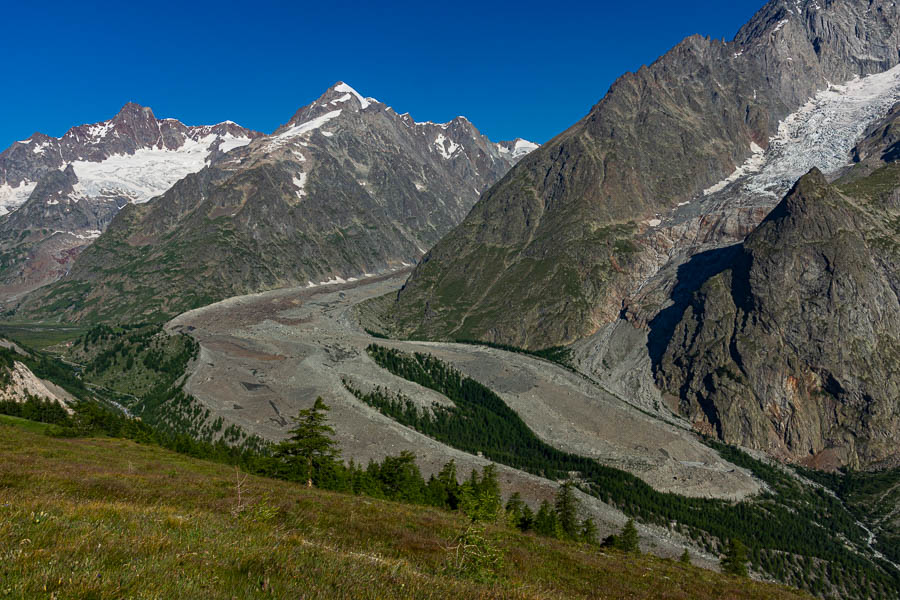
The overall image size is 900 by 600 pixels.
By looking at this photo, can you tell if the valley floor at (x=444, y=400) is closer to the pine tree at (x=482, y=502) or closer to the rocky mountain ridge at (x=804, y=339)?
the rocky mountain ridge at (x=804, y=339)

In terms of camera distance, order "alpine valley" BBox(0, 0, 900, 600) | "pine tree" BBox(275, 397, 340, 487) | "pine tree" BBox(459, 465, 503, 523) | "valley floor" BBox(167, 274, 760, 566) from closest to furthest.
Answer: "alpine valley" BBox(0, 0, 900, 600)
"pine tree" BBox(459, 465, 503, 523)
"pine tree" BBox(275, 397, 340, 487)
"valley floor" BBox(167, 274, 760, 566)

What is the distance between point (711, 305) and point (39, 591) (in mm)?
174400

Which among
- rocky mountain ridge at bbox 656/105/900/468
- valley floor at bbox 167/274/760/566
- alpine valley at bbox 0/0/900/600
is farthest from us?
rocky mountain ridge at bbox 656/105/900/468

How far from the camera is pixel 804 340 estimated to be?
139 metres

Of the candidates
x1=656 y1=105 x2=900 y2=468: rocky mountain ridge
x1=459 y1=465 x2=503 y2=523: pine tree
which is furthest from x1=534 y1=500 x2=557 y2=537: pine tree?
x1=656 y1=105 x2=900 y2=468: rocky mountain ridge

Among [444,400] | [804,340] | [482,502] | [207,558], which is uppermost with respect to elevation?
[804,340]

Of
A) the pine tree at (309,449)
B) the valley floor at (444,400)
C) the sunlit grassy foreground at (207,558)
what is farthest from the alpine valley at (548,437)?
the valley floor at (444,400)

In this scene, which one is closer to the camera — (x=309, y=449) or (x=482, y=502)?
(x=482, y=502)

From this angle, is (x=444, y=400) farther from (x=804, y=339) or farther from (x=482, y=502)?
(x=804, y=339)

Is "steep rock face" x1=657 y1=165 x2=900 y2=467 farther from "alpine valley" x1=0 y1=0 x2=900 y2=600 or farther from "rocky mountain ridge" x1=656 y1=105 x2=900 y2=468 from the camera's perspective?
"alpine valley" x1=0 y1=0 x2=900 y2=600

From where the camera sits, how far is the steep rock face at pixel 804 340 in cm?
12731

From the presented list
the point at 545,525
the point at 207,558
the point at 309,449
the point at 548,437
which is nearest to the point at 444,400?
the point at 548,437

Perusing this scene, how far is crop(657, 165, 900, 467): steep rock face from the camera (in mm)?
127312

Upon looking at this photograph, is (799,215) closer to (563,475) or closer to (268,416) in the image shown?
(563,475)
